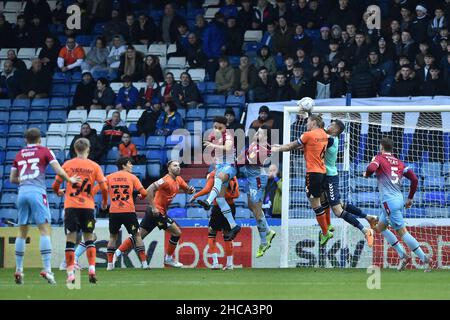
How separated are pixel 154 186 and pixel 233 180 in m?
1.50

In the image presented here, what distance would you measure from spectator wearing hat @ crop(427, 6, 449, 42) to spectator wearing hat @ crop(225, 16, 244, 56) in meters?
4.61

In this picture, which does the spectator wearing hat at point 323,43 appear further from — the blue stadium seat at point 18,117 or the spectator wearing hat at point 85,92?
the blue stadium seat at point 18,117

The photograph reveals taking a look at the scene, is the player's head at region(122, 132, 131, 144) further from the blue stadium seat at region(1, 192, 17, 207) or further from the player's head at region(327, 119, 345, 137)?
the player's head at region(327, 119, 345, 137)

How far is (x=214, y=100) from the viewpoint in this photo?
1014 inches

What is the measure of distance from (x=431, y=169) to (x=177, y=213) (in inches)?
214

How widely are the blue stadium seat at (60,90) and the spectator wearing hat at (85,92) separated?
91 cm

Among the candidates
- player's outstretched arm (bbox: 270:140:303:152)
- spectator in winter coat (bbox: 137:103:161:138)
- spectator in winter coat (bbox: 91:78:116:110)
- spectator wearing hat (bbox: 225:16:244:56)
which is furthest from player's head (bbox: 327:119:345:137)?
spectator in winter coat (bbox: 91:78:116:110)

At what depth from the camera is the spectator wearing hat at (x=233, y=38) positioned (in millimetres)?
26484

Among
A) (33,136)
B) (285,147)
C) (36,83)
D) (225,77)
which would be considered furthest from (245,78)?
(33,136)

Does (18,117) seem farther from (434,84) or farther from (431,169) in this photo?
(431,169)

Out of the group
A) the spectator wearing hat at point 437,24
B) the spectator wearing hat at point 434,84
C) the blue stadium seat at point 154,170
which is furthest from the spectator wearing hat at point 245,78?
the spectator wearing hat at point 434,84

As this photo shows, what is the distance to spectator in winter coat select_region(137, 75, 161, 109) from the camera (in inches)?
1027

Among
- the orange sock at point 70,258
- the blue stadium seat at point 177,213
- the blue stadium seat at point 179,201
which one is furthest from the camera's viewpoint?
the blue stadium seat at point 179,201
